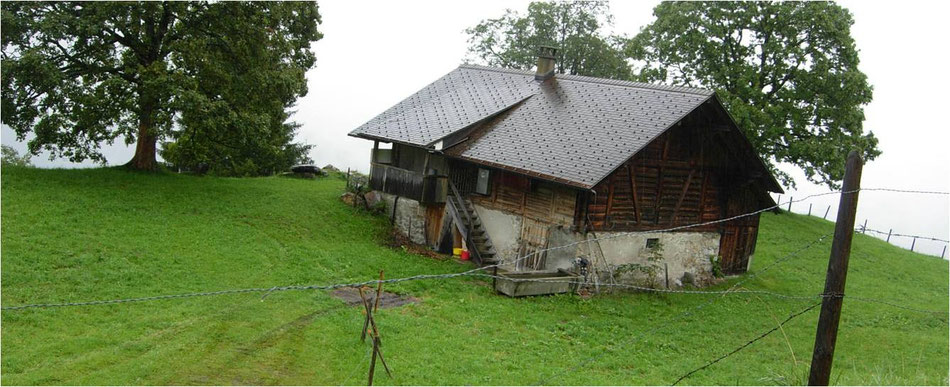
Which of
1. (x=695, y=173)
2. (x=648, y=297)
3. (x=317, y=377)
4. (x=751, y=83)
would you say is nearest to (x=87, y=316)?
(x=317, y=377)

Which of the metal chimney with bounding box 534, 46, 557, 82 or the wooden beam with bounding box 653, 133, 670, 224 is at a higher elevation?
the metal chimney with bounding box 534, 46, 557, 82

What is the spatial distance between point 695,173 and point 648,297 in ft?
16.6

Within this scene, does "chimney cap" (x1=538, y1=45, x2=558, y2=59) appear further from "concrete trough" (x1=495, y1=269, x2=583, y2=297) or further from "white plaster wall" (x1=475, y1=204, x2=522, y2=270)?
"concrete trough" (x1=495, y1=269, x2=583, y2=297)

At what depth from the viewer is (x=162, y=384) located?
1125cm

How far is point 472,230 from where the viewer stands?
77.9ft

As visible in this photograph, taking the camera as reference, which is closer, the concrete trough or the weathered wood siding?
the concrete trough

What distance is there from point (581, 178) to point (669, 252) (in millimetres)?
5385

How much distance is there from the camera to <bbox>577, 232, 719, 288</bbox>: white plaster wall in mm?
21516

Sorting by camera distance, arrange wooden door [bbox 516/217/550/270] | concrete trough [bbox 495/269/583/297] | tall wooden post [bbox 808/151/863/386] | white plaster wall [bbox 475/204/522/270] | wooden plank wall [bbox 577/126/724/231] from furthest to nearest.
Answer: white plaster wall [bbox 475/204/522/270], wooden door [bbox 516/217/550/270], wooden plank wall [bbox 577/126/724/231], concrete trough [bbox 495/269/583/297], tall wooden post [bbox 808/151/863/386]

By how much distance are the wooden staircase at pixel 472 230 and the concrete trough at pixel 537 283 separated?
3.25m

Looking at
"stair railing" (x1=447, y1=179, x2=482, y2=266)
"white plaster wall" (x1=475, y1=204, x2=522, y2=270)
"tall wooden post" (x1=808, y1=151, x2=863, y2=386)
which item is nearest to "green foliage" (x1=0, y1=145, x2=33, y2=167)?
"stair railing" (x1=447, y1=179, x2=482, y2=266)

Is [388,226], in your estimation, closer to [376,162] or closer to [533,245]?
[376,162]

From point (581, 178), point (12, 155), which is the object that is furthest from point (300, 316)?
point (12, 155)

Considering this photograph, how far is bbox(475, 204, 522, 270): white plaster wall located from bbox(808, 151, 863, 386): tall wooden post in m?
13.3
